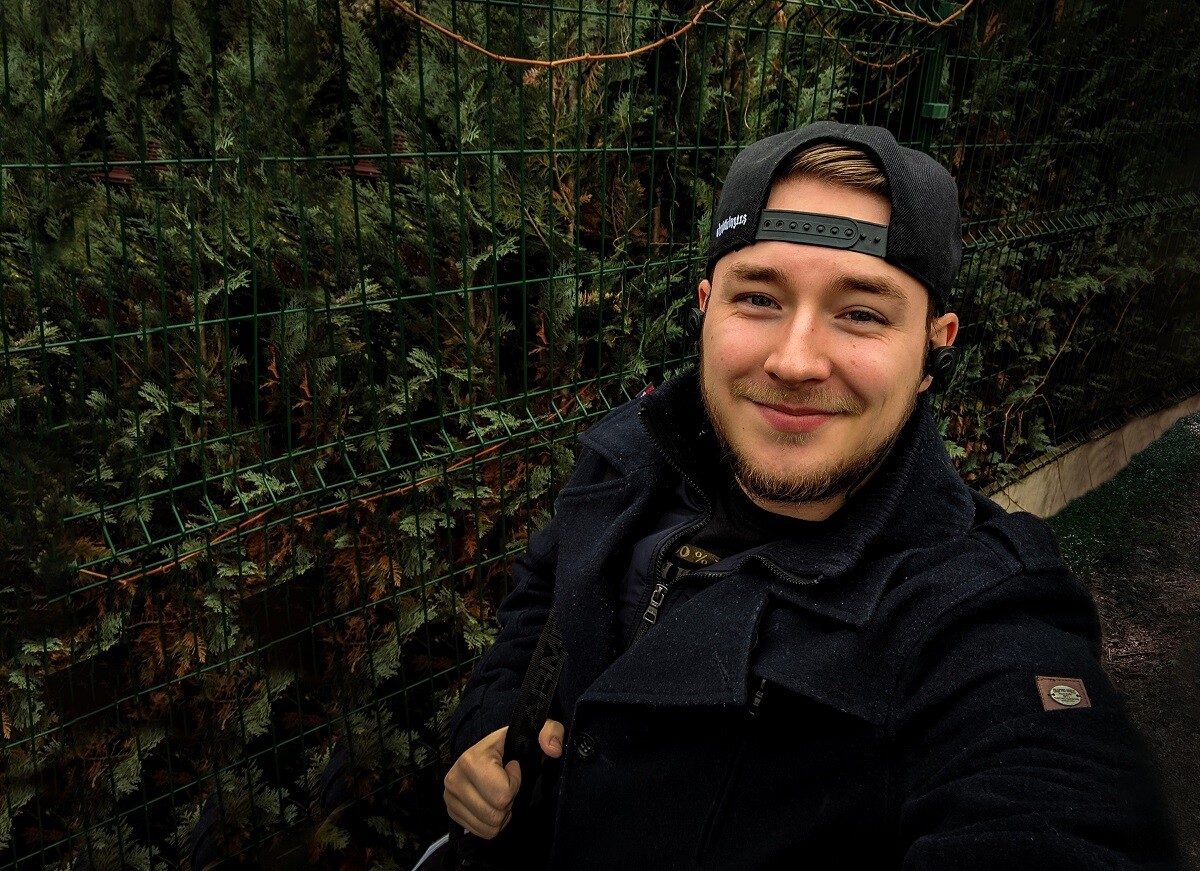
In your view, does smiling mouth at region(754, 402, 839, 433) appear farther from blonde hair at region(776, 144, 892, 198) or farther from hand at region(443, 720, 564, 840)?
hand at region(443, 720, 564, 840)

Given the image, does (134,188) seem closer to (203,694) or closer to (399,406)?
(399,406)

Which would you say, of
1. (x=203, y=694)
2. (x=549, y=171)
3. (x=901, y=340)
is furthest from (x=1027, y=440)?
(x=203, y=694)

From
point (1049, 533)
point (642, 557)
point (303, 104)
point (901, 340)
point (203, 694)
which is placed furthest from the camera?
point (203, 694)

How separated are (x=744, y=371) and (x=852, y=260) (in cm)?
28

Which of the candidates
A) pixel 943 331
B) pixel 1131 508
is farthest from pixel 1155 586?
pixel 943 331

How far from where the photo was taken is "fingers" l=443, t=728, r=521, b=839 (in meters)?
1.84

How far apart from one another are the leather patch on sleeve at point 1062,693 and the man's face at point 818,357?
1.58 feet

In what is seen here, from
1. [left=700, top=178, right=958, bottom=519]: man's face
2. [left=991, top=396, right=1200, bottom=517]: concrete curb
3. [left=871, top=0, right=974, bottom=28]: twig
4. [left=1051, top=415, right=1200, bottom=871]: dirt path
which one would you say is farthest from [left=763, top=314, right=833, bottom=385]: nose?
[left=991, top=396, right=1200, bottom=517]: concrete curb

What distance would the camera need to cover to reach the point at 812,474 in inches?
62.6

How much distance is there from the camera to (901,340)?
62.9 inches

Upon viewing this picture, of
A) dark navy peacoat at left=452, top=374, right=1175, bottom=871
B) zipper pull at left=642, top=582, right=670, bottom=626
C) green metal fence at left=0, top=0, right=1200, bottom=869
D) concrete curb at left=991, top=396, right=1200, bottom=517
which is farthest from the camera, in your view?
concrete curb at left=991, top=396, right=1200, bottom=517

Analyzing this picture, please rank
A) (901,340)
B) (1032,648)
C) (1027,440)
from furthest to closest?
1. (1027,440)
2. (901,340)
3. (1032,648)

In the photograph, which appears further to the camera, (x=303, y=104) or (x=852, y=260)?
(x=303, y=104)

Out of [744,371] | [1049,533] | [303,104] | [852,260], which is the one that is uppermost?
[303,104]
